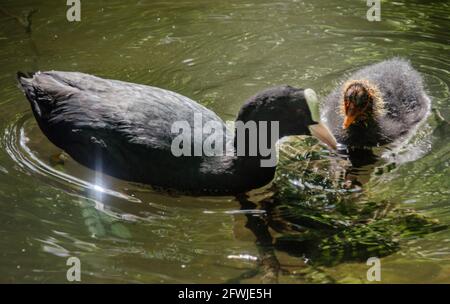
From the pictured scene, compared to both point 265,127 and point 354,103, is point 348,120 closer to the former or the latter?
point 354,103

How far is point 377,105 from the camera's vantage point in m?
6.11

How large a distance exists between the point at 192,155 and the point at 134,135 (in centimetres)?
45

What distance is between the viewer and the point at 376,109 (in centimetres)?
610

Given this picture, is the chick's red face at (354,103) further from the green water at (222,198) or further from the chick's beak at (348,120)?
the green water at (222,198)

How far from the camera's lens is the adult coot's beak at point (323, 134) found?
16.0 feet

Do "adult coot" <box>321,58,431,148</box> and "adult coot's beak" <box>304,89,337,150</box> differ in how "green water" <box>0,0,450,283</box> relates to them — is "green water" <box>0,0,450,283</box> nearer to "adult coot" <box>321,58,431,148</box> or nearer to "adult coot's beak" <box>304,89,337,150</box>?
"adult coot" <box>321,58,431,148</box>

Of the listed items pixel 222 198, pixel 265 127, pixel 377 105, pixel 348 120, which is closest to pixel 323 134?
pixel 265 127

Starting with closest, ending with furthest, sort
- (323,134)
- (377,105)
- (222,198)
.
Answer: (323,134) < (222,198) < (377,105)

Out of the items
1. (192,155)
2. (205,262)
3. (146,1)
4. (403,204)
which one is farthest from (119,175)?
(146,1)

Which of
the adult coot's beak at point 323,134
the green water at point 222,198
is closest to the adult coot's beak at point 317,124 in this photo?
the adult coot's beak at point 323,134

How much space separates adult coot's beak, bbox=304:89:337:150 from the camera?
15.7 ft

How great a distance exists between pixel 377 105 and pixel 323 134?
1.42 m

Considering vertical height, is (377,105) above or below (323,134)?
above

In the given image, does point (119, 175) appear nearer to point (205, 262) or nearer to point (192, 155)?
point (192, 155)
